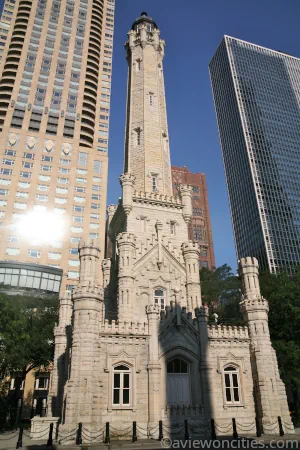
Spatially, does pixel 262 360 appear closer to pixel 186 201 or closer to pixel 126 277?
pixel 126 277

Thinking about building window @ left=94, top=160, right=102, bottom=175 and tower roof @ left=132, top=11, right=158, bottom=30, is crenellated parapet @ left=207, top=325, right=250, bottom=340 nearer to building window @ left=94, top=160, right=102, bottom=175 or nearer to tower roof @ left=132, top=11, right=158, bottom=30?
tower roof @ left=132, top=11, right=158, bottom=30

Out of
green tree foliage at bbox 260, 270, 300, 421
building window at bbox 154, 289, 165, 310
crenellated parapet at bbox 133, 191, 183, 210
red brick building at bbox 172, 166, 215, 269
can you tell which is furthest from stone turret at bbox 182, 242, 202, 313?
red brick building at bbox 172, 166, 215, 269

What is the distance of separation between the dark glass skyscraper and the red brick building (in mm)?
20566

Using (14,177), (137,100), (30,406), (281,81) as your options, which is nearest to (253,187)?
(281,81)

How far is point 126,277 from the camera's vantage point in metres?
31.6

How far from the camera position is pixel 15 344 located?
3444 cm

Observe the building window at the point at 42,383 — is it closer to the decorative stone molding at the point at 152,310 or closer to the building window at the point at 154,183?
the building window at the point at 154,183

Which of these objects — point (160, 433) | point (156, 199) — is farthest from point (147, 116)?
point (160, 433)

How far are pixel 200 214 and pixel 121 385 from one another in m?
95.7

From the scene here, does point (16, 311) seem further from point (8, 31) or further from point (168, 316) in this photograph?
point (8, 31)

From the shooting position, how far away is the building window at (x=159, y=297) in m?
32.2

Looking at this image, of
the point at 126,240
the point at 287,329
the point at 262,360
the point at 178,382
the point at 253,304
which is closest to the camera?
the point at 178,382

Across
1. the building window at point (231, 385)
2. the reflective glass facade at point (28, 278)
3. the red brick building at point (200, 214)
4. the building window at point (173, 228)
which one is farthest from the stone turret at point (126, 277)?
the red brick building at point (200, 214)

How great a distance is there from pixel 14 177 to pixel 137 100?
1718 inches
